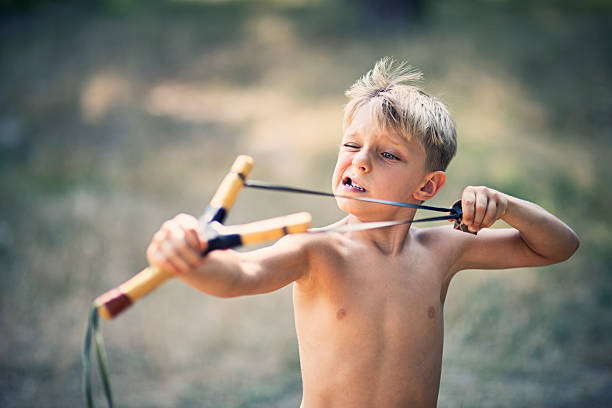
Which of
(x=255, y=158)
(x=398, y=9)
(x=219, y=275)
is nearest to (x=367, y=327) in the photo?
(x=219, y=275)

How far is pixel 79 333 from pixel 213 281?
6.18ft

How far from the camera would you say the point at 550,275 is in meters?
2.68

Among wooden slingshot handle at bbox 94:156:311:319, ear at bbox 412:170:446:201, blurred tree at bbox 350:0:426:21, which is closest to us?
wooden slingshot handle at bbox 94:156:311:319

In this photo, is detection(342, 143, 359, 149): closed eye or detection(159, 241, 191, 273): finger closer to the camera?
detection(159, 241, 191, 273): finger

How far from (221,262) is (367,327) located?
0.37 metres

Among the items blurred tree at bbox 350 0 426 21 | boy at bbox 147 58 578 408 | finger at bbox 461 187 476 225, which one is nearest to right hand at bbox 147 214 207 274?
boy at bbox 147 58 578 408

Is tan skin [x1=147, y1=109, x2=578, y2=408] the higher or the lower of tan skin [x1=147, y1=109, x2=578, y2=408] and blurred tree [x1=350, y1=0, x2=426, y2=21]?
the lower

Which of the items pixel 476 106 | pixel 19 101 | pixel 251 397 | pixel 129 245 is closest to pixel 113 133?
pixel 19 101

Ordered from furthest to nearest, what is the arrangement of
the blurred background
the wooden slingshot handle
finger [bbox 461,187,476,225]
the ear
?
the blurred background
the ear
finger [bbox 461,187,476,225]
the wooden slingshot handle

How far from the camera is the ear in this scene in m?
1.16

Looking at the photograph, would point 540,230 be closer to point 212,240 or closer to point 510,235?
point 510,235

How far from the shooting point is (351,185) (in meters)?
1.10

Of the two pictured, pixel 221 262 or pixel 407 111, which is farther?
pixel 407 111

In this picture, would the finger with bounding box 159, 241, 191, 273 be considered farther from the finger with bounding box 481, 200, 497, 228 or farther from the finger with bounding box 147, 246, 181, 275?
the finger with bounding box 481, 200, 497, 228
